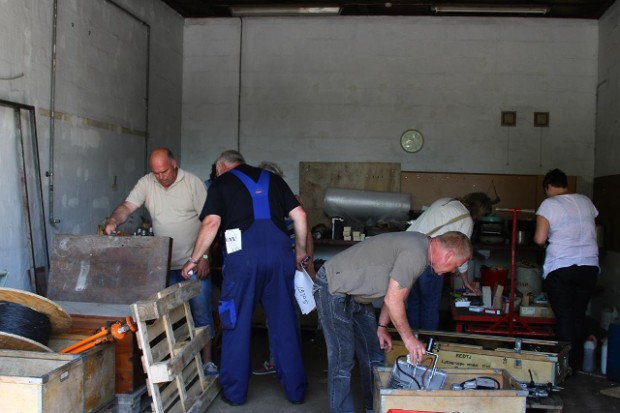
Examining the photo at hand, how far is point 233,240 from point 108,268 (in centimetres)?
87

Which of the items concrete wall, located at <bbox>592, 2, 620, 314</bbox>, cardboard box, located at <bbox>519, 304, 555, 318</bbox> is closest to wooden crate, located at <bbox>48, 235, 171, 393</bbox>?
cardboard box, located at <bbox>519, 304, 555, 318</bbox>

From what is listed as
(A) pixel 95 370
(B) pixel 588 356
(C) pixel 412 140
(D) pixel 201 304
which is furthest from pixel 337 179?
(A) pixel 95 370

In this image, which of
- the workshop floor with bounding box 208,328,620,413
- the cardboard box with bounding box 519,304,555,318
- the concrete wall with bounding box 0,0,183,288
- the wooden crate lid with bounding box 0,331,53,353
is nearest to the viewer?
the wooden crate lid with bounding box 0,331,53,353

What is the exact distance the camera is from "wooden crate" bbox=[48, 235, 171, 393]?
413cm

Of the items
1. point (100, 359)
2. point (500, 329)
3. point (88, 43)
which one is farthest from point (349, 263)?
point (88, 43)

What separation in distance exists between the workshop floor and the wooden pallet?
23 centimetres

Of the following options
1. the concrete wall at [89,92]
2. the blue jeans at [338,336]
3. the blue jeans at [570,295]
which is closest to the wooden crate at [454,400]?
the blue jeans at [338,336]

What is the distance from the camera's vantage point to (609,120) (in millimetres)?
7027

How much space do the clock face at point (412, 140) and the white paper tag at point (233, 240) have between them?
4.02 metres

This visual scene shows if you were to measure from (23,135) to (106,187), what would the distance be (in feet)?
4.58

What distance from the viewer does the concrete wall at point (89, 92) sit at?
185 inches

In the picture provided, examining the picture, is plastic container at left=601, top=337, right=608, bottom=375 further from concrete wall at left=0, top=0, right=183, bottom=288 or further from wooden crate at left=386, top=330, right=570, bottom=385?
concrete wall at left=0, top=0, right=183, bottom=288

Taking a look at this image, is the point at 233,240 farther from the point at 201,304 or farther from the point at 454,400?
the point at 454,400

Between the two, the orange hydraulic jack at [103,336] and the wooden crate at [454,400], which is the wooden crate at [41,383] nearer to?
the orange hydraulic jack at [103,336]
